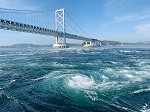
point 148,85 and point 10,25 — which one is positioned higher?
point 10,25

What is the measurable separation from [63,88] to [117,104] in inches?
184

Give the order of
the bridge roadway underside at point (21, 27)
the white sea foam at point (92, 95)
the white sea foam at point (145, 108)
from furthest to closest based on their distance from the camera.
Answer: the bridge roadway underside at point (21, 27)
the white sea foam at point (92, 95)
the white sea foam at point (145, 108)

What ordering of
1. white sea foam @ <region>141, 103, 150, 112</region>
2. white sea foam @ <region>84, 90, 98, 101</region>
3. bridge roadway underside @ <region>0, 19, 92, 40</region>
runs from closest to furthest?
white sea foam @ <region>141, 103, 150, 112</region>
white sea foam @ <region>84, 90, 98, 101</region>
bridge roadway underside @ <region>0, 19, 92, 40</region>

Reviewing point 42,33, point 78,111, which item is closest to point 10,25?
point 42,33

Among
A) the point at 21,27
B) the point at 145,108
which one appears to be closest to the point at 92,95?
the point at 145,108

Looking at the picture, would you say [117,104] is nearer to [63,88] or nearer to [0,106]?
[63,88]

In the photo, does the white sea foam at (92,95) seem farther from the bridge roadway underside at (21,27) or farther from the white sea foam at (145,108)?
the bridge roadway underside at (21,27)

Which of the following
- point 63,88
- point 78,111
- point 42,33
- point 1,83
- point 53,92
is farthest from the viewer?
point 42,33

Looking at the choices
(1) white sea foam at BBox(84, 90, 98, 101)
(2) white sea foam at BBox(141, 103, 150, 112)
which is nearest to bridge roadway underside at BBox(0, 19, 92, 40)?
(1) white sea foam at BBox(84, 90, 98, 101)

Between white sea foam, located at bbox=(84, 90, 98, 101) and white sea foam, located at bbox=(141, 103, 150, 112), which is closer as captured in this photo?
white sea foam, located at bbox=(141, 103, 150, 112)

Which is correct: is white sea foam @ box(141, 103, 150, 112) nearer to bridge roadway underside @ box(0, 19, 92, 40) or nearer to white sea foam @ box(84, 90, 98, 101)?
white sea foam @ box(84, 90, 98, 101)

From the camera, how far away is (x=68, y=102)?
398 inches

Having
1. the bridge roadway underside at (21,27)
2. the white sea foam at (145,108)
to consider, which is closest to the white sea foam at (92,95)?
the white sea foam at (145,108)

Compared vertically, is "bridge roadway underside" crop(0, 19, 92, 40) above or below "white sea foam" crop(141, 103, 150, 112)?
above
